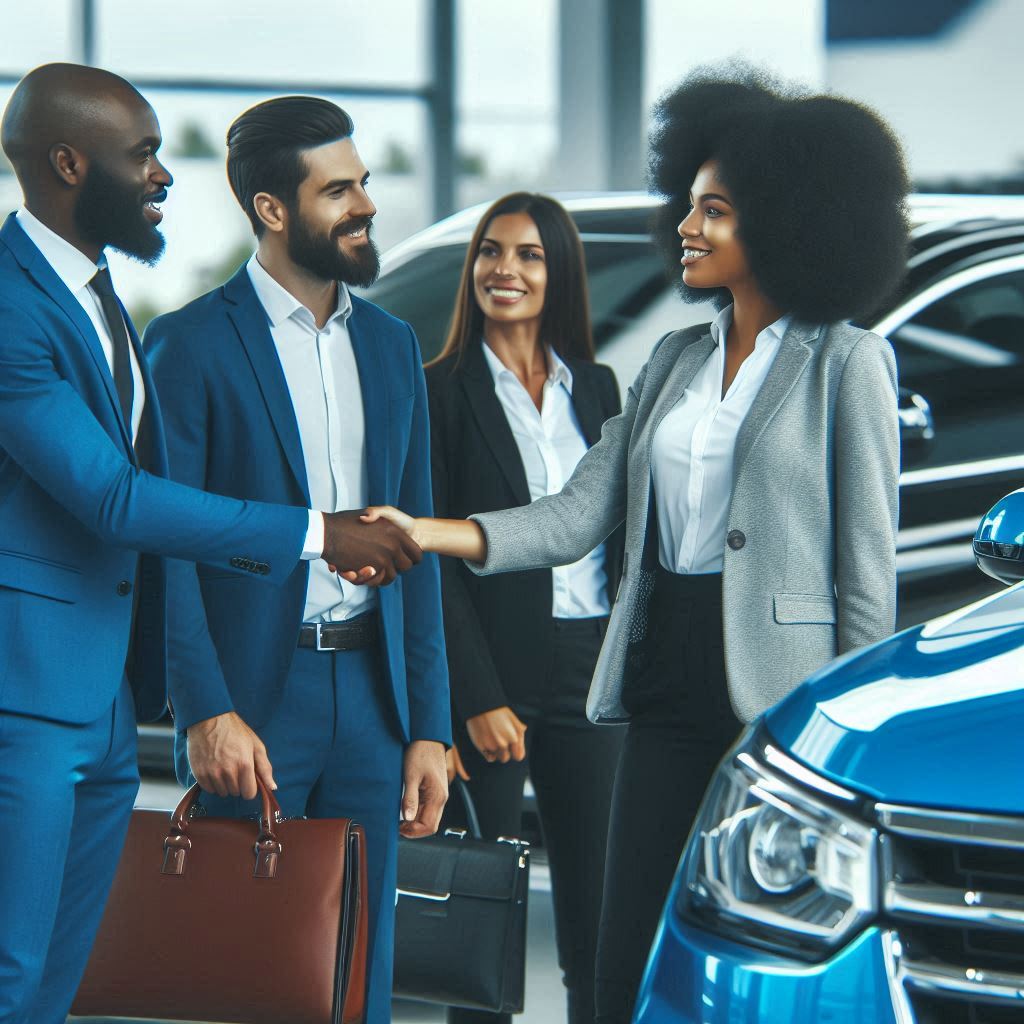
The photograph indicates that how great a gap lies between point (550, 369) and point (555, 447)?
191 millimetres

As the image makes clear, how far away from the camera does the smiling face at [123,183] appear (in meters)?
1.89

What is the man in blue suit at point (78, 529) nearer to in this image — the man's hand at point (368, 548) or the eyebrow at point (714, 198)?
the man's hand at point (368, 548)

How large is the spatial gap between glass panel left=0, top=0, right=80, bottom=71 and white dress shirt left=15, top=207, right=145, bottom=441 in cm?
592

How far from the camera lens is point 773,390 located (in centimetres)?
201

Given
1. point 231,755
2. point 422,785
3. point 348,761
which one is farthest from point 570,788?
point 231,755

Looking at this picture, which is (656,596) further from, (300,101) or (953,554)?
(953,554)

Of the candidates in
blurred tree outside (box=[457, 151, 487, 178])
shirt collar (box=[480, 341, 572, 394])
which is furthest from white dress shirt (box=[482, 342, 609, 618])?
blurred tree outside (box=[457, 151, 487, 178])

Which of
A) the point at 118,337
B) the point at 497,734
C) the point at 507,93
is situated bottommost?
the point at 497,734

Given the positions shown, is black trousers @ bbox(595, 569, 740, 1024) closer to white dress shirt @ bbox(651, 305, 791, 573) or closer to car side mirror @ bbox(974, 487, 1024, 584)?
white dress shirt @ bbox(651, 305, 791, 573)

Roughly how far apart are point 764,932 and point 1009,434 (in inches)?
80.0

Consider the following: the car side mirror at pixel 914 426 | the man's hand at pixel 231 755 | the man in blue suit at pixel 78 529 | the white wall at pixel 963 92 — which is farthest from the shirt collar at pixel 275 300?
the white wall at pixel 963 92

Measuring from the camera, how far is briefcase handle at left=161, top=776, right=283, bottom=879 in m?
2.00

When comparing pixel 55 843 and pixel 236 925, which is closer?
pixel 55 843

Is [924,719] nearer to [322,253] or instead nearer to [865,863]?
[865,863]
